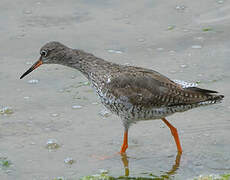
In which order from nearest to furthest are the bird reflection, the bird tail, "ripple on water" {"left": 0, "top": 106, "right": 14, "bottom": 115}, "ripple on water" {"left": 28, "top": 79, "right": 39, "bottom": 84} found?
the bird reflection → the bird tail → "ripple on water" {"left": 0, "top": 106, "right": 14, "bottom": 115} → "ripple on water" {"left": 28, "top": 79, "right": 39, "bottom": 84}

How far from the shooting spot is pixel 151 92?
6.79 meters

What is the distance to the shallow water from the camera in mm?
6820

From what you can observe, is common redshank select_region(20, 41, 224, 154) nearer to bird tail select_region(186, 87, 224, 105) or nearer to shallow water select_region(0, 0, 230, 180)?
bird tail select_region(186, 87, 224, 105)

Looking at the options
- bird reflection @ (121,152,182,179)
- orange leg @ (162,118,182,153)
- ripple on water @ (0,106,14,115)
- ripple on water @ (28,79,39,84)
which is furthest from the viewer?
ripple on water @ (28,79,39,84)

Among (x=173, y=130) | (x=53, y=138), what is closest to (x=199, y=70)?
(x=173, y=130)

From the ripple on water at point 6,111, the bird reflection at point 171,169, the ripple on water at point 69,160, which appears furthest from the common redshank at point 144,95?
the ripple on water at point 6,111

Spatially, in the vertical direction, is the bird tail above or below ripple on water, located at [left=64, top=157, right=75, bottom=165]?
above

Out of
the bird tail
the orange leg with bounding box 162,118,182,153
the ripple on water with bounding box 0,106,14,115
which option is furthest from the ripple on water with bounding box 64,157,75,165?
the bird tail

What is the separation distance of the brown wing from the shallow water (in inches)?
27.2

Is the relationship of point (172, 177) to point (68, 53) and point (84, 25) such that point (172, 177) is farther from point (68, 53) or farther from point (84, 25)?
point (84, 25)

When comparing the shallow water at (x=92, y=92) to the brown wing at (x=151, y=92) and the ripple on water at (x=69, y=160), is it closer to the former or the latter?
the ripple on water at (x=69, y=160)

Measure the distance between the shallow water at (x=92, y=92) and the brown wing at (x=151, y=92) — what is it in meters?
0.69

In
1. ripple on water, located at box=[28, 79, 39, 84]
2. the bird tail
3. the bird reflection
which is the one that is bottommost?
the bird reflection

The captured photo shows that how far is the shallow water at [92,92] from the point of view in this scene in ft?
22.4
